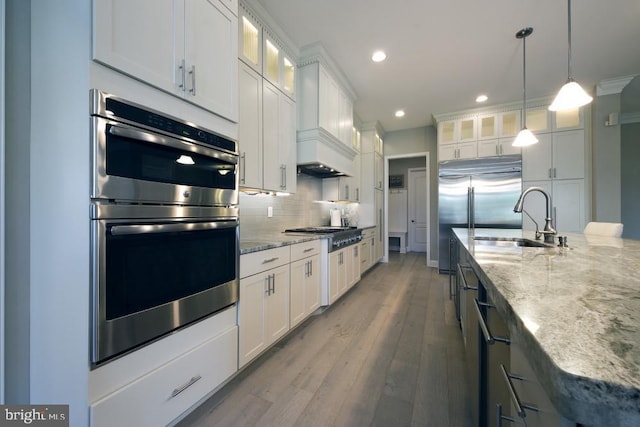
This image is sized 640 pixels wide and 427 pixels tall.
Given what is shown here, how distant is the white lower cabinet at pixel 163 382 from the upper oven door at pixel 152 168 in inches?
26.8

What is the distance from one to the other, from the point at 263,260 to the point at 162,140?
39.4 inches

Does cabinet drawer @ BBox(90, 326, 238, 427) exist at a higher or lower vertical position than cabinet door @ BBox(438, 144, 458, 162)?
lower

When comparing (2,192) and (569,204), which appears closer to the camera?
(2,192)

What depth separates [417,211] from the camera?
7.07 metres

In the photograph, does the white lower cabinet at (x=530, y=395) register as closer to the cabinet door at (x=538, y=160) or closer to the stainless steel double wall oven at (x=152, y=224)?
the stainless steel double wall oven at (x=152, y=224)

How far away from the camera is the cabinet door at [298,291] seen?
84.9 inches

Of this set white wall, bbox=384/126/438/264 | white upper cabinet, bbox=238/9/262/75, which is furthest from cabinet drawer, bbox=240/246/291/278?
white wall, bbox=384/126/438/264

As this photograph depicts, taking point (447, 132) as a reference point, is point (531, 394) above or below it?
below

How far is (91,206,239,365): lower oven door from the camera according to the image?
3.15ft

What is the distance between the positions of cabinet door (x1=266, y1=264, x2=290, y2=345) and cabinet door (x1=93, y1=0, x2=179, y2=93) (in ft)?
4.49

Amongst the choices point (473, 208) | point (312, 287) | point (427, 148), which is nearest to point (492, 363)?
point (312, 287)

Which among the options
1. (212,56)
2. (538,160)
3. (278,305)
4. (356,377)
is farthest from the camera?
(538,160)

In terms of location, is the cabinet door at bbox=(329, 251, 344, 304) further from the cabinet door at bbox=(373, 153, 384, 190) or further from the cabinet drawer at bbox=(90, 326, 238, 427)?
the cabinet door at bbox=(373, 153, 384, 190)

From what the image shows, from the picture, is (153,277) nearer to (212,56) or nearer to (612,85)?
(212,56)
